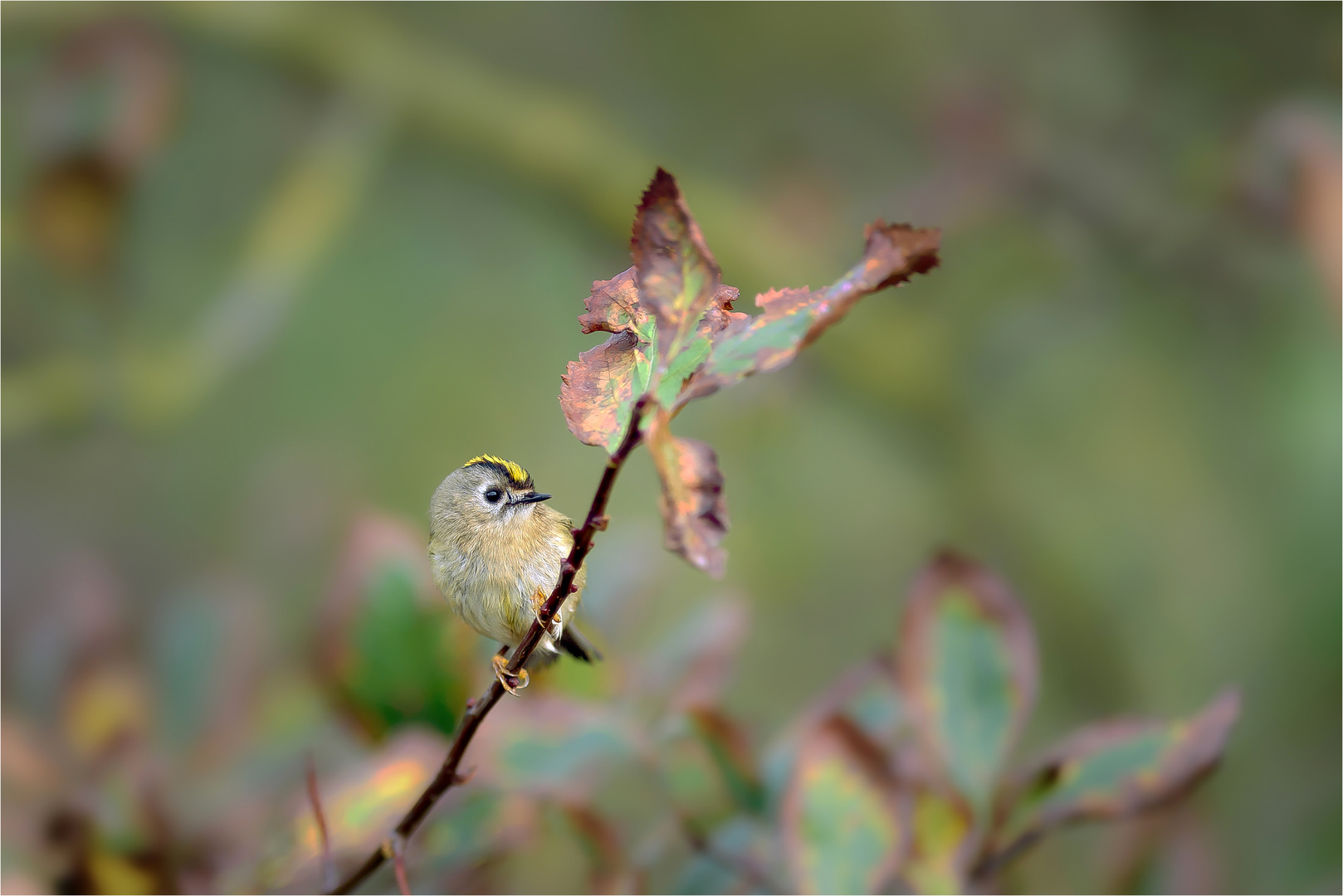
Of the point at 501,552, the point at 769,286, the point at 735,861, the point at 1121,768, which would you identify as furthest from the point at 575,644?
the point at 769,286

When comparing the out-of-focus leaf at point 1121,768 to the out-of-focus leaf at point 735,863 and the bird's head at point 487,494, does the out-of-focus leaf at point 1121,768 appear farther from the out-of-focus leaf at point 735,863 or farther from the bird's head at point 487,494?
the bird's head at point 487,494

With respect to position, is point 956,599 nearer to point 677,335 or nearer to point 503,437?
point 677,335

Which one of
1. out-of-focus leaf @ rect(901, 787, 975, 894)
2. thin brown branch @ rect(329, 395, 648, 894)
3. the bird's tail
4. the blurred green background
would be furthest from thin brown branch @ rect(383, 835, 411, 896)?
the blurred green background

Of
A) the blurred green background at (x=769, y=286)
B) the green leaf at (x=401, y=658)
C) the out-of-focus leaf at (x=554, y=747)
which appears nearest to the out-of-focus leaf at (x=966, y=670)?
the out-of-focus leaf at (x=554, y=747)

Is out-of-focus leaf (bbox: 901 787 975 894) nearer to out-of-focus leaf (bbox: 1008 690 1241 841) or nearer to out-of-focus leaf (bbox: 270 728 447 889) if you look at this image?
out-of-focus leaf (bbox: 1008 690 1241 841)

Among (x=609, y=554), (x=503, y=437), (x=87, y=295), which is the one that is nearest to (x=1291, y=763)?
(x=609, y=554)

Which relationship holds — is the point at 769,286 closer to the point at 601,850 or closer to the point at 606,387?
the point at 601,850
